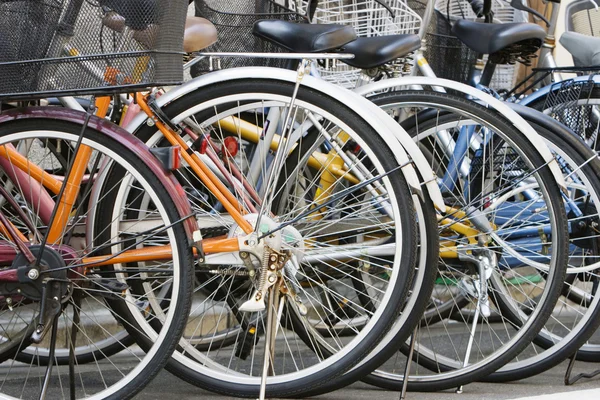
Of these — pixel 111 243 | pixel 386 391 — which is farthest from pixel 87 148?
pixel 386 391

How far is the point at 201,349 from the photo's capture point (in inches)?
175

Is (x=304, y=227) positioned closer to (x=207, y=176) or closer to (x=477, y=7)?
(x=207, y=176)

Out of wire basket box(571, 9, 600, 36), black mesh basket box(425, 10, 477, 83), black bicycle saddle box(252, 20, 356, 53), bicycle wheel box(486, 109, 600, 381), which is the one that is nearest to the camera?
black bicycle saddle box(252, 20, 356, 53)

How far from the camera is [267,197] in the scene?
3.93 meters

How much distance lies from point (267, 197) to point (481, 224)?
40.6 inches

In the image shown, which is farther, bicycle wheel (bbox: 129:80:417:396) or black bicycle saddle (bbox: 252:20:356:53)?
black bicycle saddle (bbox: 252:20:356:53)

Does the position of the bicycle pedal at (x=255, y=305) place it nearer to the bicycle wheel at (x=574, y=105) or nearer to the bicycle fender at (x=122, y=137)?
the bicycle fender at (x=122, y=137)

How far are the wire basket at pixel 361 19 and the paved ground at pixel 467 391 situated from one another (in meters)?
1.53

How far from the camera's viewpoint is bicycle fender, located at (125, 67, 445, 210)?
11.8ft

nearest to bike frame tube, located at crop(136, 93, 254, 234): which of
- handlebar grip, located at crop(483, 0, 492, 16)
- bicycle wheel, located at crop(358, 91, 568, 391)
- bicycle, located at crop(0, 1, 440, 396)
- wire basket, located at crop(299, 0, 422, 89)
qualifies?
bicycle, located at crop(0, 1, 440, 396)

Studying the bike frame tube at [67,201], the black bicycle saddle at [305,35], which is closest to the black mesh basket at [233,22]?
the black bicycle saddle at [305,35]

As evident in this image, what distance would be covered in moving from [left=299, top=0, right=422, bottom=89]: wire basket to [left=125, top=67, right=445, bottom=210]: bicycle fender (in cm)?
117

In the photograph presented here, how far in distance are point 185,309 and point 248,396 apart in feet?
1.80

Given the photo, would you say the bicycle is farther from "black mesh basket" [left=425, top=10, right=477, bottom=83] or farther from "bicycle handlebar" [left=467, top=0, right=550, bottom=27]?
"bicycle handlebar" [left=467, top=0, right=550, bottom=27]
